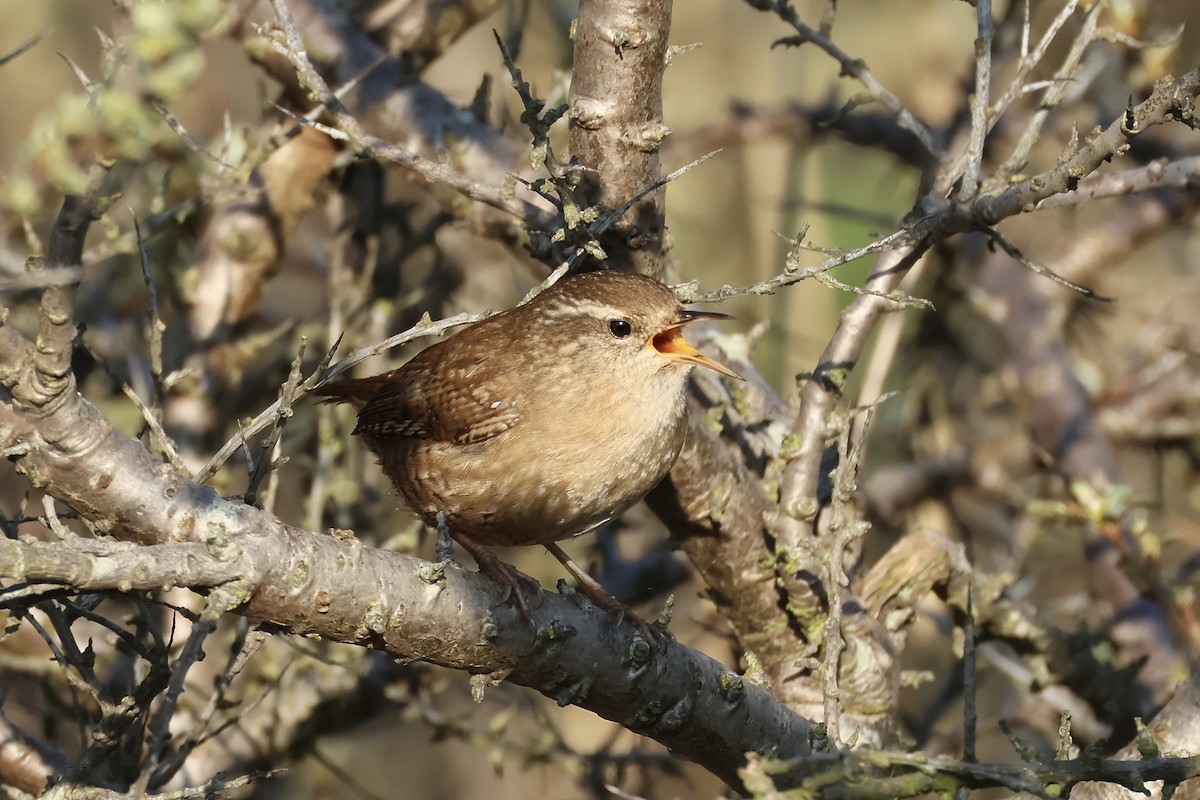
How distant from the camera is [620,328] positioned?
10.3 feet

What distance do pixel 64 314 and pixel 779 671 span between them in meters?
2.30

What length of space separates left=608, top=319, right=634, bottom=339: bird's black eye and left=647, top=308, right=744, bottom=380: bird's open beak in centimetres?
6

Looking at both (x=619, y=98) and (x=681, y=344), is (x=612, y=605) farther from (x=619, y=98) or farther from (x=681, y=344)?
(x=619, y=98)

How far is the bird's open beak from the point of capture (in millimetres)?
2986

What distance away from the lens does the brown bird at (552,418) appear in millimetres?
2949

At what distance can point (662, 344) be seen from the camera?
322 cm

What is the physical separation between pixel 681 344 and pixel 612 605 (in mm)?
695

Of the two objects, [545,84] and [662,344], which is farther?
[545,84]

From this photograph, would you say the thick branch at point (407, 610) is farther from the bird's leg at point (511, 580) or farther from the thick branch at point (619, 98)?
the thick branch at point (619, 98)

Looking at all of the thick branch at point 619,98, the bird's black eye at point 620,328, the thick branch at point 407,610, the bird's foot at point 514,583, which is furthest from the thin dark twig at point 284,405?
the bird's black eye at point 620,328

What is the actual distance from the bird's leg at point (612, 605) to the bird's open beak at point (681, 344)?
0.62 meters

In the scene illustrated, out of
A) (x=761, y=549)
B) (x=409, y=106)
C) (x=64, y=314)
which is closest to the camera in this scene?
(x=64, y=314)

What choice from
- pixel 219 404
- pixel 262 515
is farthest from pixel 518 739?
pixel 262 515

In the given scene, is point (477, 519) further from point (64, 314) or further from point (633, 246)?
point (64, 314)
